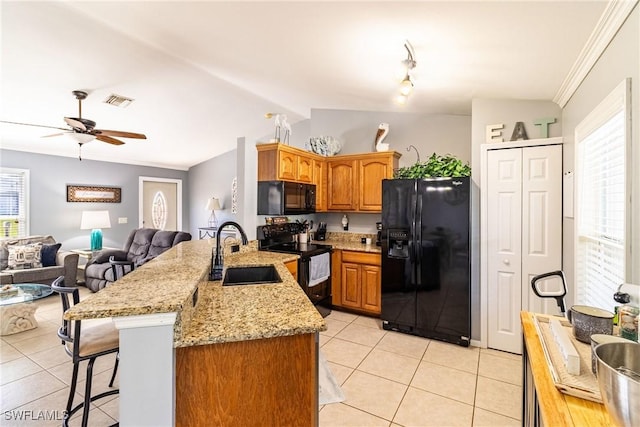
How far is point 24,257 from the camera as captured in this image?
14.3 feet

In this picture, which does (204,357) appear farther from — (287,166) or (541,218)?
(541,218)

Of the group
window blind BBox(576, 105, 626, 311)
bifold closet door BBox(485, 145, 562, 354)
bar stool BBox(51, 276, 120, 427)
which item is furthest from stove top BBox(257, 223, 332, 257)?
window blind BBox(576, 105, 626, 311)

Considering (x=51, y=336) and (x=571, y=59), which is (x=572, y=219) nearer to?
(x=571, y=59)

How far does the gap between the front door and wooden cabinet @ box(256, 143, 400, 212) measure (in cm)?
450

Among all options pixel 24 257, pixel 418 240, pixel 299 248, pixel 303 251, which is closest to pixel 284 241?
pixel 299 248

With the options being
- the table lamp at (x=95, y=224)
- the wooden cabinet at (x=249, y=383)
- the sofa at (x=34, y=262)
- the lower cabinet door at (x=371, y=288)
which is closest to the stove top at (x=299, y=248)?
the lower cabinet door at (x=371, y=288)

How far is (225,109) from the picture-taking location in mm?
4527

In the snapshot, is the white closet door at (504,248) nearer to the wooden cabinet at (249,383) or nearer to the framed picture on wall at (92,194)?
the wooden cabinet at (249,383)

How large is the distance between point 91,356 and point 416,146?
3939 millimetres

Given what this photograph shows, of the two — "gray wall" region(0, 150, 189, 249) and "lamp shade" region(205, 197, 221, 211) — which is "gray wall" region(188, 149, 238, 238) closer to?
"lamp shade" region(205, 197, 221, 211)

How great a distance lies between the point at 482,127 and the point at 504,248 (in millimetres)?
1227

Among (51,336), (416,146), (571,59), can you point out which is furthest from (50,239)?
(571,59)

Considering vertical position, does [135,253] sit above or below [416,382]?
above

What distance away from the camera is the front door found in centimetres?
678
